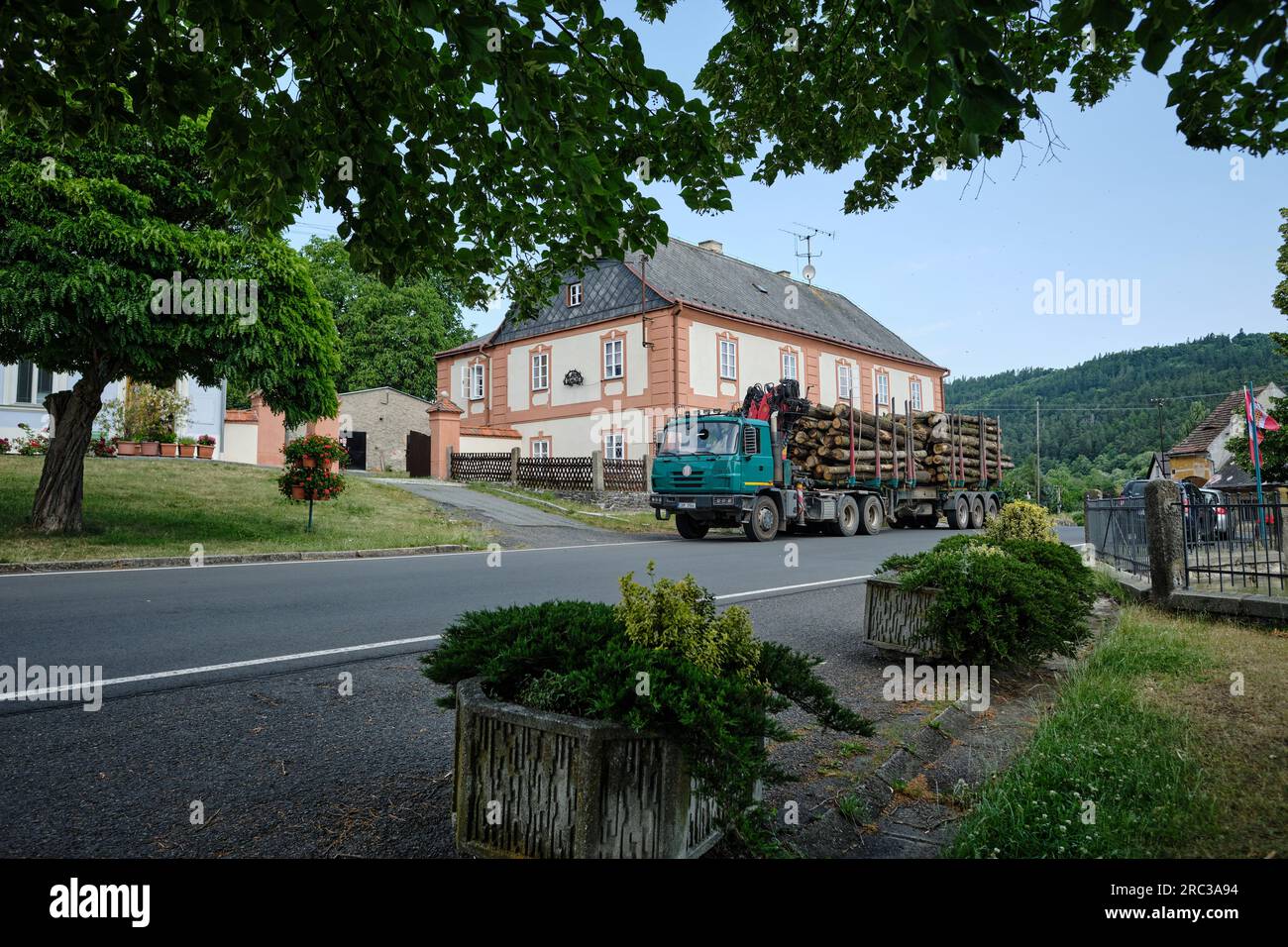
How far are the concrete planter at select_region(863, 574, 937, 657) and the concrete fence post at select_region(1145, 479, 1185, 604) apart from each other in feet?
11.1

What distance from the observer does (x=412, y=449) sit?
36.5m

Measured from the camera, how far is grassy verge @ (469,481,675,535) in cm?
2187

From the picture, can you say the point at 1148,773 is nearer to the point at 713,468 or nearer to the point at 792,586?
the point at 792,586

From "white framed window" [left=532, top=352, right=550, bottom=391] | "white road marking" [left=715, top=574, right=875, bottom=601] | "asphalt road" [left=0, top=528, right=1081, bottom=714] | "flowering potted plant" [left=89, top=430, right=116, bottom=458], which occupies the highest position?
"white framed window" [left=532, top=352, right=550, bottom=391]

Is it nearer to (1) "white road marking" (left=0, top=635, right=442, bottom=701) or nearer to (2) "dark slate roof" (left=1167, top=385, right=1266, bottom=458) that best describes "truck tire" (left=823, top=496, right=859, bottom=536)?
(1) "white road marking" (left=0, top=635, right=442, bottom=701)

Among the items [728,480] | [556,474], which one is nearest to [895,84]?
[728,480]

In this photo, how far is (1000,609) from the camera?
16.4 feet

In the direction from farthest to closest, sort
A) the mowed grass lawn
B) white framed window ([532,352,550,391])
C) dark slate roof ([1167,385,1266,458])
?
dark slate roof ([1167,385,1266,458]) < white framed window ([532,352,550,391]) < the mowed grass lawn

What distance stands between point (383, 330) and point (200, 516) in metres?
36.3

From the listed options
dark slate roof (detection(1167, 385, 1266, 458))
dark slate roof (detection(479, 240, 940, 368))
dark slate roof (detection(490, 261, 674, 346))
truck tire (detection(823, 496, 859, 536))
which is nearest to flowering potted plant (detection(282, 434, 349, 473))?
truck tire (detection(823, 496, 859, 536))

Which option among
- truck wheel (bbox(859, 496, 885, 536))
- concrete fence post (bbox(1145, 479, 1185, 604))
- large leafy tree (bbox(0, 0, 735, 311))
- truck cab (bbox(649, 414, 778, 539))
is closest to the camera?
large leafy tree (bbox(0, 0, 735, 311))
